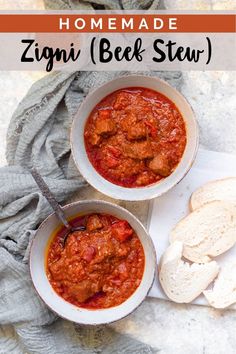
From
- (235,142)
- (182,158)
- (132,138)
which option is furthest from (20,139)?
(235,142)

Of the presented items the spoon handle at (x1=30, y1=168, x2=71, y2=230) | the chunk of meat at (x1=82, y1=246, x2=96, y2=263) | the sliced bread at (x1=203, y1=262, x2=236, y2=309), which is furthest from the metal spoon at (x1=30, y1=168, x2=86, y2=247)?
the sliced bread at (x1=203, y1=262, x2=236, y2=309)

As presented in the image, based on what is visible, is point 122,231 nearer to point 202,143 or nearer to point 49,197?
point 49,197

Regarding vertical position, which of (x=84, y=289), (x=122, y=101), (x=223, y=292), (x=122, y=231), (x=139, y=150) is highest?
(x=122, y=101)

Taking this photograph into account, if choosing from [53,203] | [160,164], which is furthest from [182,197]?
[53,203]

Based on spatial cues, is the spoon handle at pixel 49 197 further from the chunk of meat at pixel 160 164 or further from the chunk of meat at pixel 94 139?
the chunk of meat at pixel 160 164

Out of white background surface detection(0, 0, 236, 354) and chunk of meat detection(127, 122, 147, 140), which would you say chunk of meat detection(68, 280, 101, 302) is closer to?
white background surface detection(0, 0, 236, 354)

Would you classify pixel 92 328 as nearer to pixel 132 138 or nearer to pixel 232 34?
pixel 132 138
